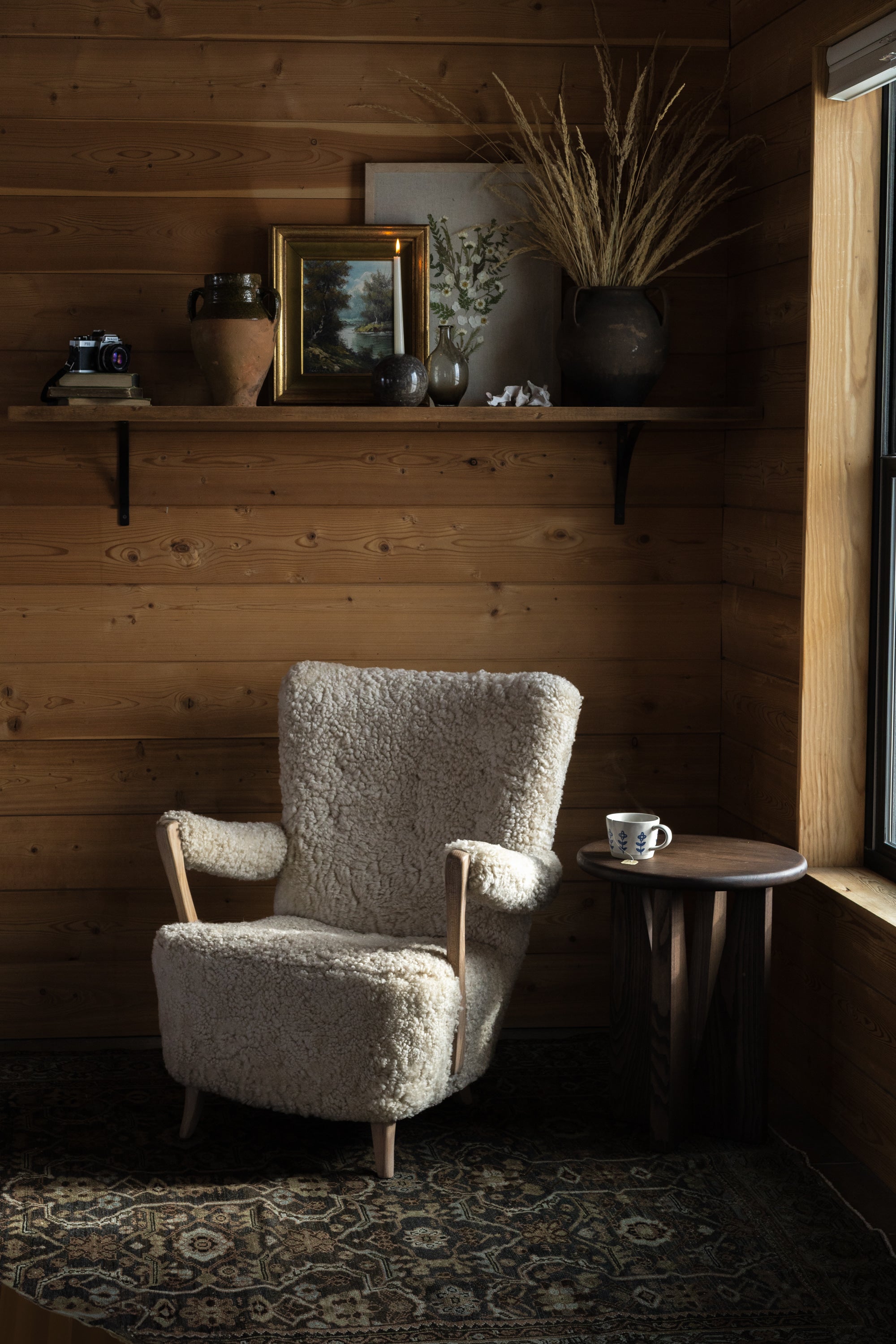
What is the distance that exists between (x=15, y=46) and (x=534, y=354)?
51.3 inches

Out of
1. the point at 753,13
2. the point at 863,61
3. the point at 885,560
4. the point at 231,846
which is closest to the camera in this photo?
the point at 863,61

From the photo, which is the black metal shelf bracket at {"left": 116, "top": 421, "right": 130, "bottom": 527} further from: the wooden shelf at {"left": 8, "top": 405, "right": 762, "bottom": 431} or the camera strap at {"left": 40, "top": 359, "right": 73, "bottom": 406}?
the camera strap at {"left": 40, "top": 359, "right": 73, "bottom": 406}

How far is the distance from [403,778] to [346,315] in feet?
3.40

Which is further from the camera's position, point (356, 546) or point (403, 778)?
point (356, 546)

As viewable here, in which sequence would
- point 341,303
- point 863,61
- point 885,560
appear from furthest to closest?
1. point 341,303
2. point 885,560
3. point 863,61

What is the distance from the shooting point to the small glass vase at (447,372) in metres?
2.73

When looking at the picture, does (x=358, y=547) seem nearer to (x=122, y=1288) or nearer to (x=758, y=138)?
(x=758, y=138)

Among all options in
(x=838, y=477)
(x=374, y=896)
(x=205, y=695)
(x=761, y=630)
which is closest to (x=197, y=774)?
(x=205, y=695)

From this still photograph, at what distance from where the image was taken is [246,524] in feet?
A: 9.48

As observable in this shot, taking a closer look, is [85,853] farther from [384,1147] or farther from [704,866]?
[704,866]

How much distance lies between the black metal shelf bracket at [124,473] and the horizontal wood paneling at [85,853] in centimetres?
68

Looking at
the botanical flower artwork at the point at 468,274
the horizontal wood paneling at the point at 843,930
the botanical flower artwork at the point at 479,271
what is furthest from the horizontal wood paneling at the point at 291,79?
the horizontal wood paneling at the point at 843,930

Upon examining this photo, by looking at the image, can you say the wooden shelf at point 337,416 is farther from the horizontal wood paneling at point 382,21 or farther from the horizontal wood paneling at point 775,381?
the horizontal wood paneling at point 382,21

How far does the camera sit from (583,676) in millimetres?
2982
